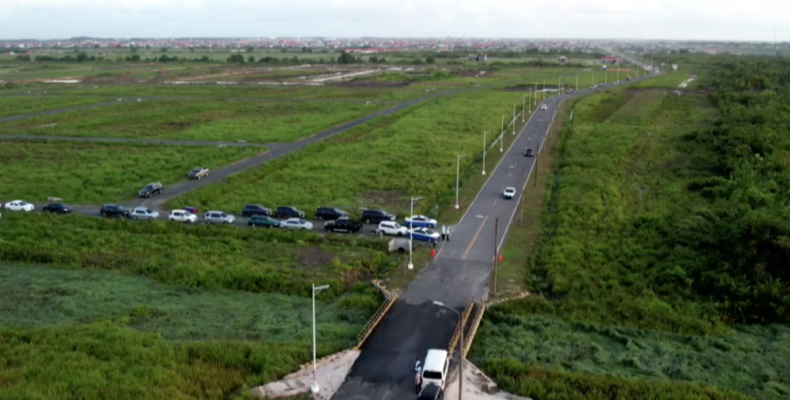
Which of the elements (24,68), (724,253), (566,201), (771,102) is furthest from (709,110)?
(24,68)

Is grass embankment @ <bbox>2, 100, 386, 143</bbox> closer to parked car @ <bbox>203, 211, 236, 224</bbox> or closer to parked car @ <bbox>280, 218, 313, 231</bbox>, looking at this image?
parked car @ <bbox>203, 211, 236, 224</bbox>

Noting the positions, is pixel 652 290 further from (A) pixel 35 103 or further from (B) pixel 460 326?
(A) pixel 35 103

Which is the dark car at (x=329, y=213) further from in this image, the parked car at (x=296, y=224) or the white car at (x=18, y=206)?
the white car at (x=18, y=206)

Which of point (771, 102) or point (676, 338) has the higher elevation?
point (771, 102)

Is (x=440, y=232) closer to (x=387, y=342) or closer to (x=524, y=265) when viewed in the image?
(x=524, y=265)

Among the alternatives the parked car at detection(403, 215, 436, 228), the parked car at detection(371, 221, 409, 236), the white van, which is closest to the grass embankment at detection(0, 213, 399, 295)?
the parked car at detection(371, 221, 409, 236)

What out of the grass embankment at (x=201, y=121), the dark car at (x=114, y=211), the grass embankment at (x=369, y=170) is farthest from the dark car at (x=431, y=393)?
the grass embankment at (x=201, y=121)
